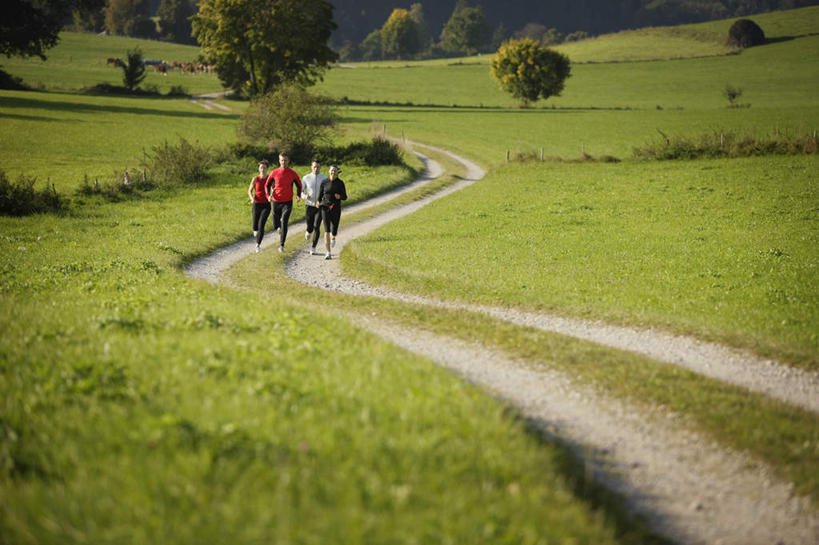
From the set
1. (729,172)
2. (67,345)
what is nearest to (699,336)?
(67,345)

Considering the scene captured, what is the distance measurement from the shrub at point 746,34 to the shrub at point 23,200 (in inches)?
6486

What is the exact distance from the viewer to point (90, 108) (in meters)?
76.1

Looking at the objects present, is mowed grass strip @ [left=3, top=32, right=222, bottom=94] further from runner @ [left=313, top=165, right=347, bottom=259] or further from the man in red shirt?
runner @ [left=313, top=165, right=347, bottom=259]

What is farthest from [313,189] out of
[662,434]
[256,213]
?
[662,434]

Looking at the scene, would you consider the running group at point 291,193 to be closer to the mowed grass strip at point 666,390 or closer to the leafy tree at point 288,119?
the mowed grass strip at point 666,390

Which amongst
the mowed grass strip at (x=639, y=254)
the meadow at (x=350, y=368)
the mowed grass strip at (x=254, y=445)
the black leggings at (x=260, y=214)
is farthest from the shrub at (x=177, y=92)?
the mowed grass strip at (x=254, y=445)

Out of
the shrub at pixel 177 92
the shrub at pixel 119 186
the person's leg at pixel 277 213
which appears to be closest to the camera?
the person's leg at pixel 277 213

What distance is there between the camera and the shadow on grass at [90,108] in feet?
236

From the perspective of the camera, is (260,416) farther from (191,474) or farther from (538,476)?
(538,476)

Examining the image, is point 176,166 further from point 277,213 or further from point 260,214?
point 277,213

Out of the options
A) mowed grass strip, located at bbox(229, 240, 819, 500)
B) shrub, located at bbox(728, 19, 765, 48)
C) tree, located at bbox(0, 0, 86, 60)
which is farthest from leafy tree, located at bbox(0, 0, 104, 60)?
shrub, located at bbox(728, 19, 765, 48)

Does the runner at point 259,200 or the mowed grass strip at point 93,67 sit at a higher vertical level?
the mowed grass strip at point 93,67

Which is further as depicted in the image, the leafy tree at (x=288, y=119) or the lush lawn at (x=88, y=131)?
the leafy tree at (x=288, y=119)

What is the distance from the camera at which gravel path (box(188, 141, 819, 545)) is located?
6.16 metres
